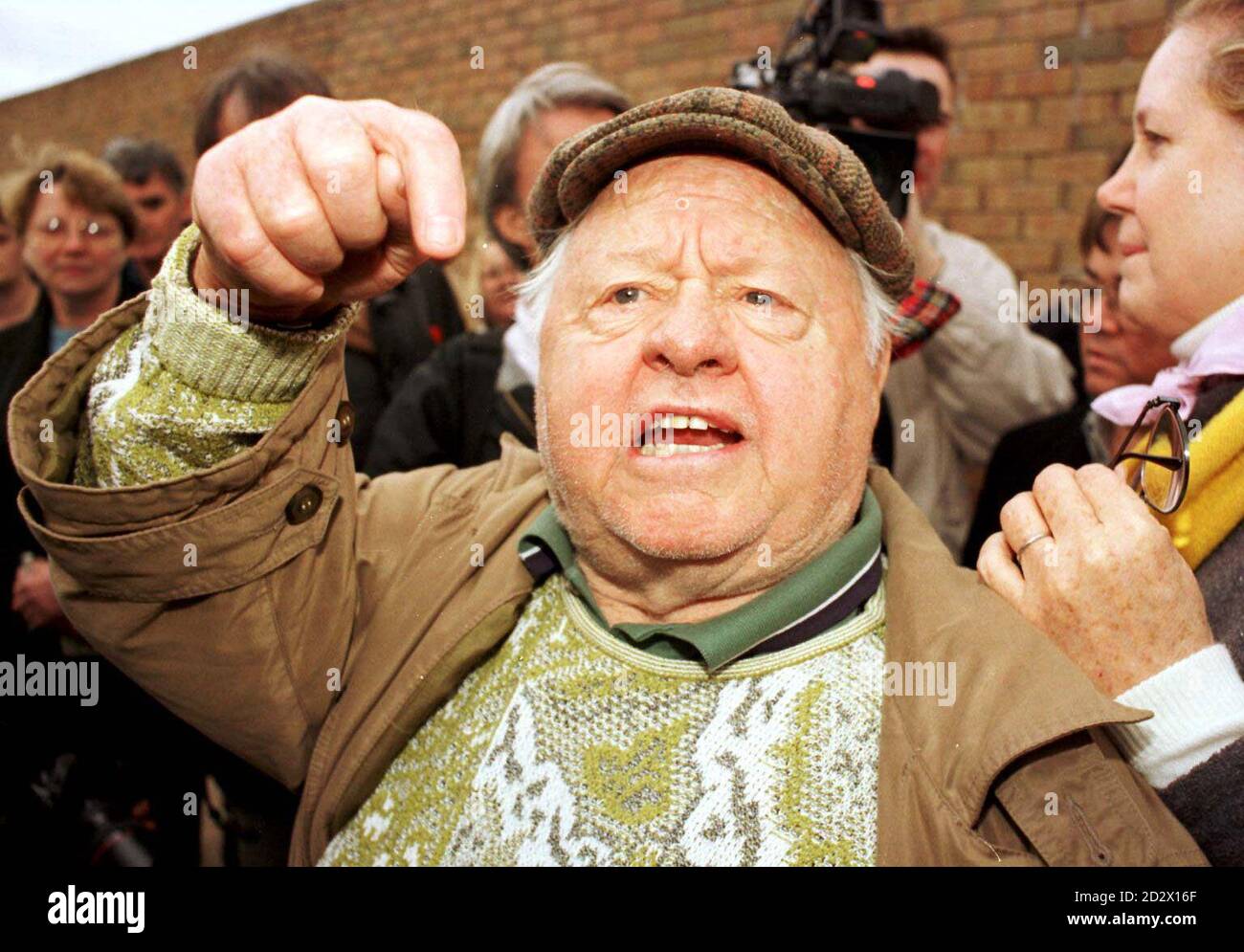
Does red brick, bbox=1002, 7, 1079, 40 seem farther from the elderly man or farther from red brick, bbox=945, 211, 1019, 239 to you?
the elderly man

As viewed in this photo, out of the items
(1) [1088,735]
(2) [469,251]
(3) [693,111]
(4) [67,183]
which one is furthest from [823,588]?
(2) [469,251]

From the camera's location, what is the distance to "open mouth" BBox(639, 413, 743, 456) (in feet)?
3.76

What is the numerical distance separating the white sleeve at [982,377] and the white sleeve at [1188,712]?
1.13m

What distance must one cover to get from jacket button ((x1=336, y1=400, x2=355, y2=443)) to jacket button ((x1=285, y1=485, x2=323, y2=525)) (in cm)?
8

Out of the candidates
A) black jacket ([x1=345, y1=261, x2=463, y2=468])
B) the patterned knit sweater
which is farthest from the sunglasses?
black jacket ([x1=345, y1=261, x2=463, y2=468])

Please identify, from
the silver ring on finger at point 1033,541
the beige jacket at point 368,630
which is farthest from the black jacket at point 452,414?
the silver ring on finger at point 1033,541

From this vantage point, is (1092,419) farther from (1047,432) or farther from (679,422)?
(679,422)

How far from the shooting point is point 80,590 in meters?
1.13

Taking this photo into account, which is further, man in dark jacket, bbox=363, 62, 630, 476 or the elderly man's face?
man in dark jacket, bbox=363, 62, 630, 476

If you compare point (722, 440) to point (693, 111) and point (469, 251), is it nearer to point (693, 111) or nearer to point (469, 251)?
point (693, 111)

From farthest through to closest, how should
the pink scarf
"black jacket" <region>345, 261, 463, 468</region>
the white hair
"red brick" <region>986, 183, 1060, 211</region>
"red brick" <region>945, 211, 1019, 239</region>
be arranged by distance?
"red brick" <region>945, 211, 1019, 239</region>
"red brick" <region>986, 183, 1060, 211</region>
"black jacket" <region>345, 261, 463, 468</region>
the white hair
the pink scarf

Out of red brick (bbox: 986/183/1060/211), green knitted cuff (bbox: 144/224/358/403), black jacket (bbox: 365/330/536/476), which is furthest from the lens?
red brick (bbox: 986/183/1060/211)

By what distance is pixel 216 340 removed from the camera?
987 mm

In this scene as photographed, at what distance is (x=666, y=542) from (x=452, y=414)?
90 cm
